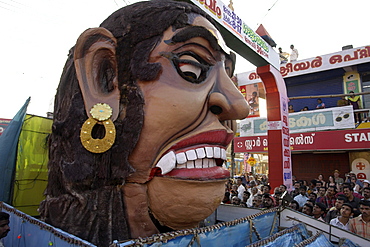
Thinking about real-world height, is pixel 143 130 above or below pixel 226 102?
below

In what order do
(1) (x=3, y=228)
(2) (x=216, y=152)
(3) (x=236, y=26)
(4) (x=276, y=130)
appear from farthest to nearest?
(4) (x=276, y=130) → (3) (x=236, y=26) → (1) (x=3, y=228) → (2) (x=216, y=152)

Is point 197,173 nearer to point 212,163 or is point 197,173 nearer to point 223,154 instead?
point 212,163

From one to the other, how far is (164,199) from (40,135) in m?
2.14

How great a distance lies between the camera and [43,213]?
2.27 m

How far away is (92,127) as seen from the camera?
2.06 meters

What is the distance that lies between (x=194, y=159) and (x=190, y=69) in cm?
67

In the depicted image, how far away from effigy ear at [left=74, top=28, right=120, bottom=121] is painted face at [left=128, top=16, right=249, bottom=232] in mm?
275

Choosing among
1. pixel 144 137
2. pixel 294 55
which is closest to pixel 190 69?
pixel 144 137

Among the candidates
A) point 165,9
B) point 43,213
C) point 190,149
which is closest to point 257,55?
point 165,9

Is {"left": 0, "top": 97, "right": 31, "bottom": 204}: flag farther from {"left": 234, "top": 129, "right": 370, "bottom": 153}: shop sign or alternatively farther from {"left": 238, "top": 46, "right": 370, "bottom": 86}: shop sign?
{"left": 238, "top": 46, "right": 370, "bottom": 86}: shop sign

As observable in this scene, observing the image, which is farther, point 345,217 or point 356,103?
point 356,103

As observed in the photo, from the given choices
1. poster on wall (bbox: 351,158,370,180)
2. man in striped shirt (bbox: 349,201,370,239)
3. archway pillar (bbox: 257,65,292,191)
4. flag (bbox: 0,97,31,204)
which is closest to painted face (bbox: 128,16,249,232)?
flag (bbox: 0,97,31,204)

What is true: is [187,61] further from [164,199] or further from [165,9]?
[164,199]

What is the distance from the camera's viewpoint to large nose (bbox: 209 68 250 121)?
6.93ft
